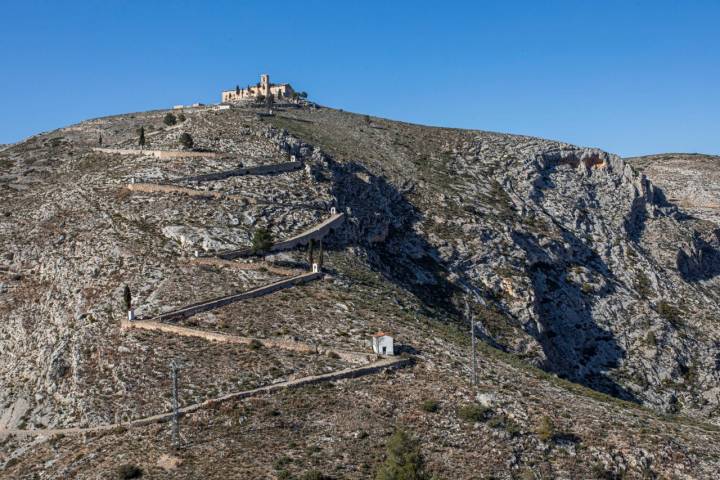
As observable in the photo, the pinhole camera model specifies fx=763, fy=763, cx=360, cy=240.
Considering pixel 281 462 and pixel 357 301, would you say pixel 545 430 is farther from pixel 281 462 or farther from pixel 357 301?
pixel 357 301

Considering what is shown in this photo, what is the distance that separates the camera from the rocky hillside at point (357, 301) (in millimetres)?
46094

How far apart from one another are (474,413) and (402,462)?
10016 millimetres

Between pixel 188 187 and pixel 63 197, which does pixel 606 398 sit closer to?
pixel 188 187

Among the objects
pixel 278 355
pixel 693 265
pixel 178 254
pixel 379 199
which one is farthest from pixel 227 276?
pixel 693 265

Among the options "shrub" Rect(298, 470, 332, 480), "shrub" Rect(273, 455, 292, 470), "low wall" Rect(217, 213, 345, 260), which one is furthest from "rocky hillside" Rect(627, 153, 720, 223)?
"shrub" Rect(298, 470, 332, 480)

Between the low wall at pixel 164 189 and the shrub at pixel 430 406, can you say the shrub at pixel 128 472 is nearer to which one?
the shrub at pixel 430 406

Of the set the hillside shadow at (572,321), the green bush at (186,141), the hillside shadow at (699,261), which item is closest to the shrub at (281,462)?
the hillside shadow at (572,321)

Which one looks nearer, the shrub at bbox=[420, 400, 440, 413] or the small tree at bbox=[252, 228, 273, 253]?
the shrub at bbox=[420, 400, 440, 413]

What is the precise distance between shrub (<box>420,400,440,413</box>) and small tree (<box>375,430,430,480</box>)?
252 inches

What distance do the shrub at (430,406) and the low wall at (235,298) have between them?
20356 millimetres

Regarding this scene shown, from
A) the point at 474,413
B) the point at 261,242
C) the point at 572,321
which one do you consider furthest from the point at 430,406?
the point at 572,321

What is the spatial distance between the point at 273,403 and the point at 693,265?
8657 centimetres

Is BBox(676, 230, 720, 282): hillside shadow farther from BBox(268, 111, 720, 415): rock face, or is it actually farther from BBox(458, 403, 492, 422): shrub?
BBox(458, 403, 492, 422): shrub

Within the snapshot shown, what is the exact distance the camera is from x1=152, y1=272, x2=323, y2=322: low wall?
58688 millimetres
